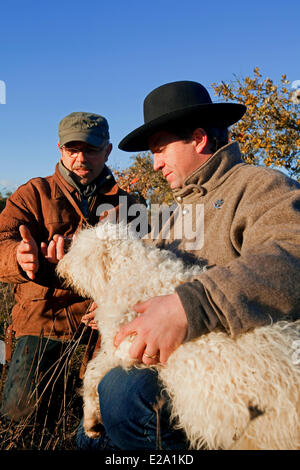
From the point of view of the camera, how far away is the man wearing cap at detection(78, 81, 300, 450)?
6.13 feet

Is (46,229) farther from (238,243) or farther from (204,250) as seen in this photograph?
(238,243)

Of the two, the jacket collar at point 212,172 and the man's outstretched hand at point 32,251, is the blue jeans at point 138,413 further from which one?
the jacket collar at point 212,172

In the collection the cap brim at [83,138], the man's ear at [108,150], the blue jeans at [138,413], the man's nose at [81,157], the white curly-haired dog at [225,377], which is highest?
the cap brim at [83,138]

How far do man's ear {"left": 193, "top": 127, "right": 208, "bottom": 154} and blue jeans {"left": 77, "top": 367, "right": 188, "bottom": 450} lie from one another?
5.18ft

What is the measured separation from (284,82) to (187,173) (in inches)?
287

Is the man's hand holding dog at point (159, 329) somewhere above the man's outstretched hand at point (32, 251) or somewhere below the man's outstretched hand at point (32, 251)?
below

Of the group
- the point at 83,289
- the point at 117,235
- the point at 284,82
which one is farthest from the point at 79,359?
the point at 284,82

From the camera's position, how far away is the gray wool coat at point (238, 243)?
6.07ft

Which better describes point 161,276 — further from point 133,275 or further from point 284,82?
point 284,82

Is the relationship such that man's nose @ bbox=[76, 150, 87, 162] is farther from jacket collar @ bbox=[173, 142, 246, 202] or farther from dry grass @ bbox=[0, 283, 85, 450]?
dry grass @ bbox=[0, 283, 85, 450]

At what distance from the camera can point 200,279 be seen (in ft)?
6.31

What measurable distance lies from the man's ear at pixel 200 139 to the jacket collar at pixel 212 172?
0.13 metres

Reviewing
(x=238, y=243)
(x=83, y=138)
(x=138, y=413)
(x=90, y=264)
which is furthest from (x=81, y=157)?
(x=138, y=413)

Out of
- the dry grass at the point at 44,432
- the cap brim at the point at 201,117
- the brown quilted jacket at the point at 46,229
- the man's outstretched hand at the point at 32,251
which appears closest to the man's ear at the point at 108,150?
the brown quilted jacket at the point at 46,229
